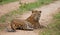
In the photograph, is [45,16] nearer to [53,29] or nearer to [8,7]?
[53,29]

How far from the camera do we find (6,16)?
10.8 metres

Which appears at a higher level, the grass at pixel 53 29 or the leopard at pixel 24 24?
the leopard at pixel 24 24

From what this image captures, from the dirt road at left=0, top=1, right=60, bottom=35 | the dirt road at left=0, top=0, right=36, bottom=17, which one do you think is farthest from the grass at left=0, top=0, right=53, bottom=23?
the dirt road at left=0, top=1, right=60, bottom=35

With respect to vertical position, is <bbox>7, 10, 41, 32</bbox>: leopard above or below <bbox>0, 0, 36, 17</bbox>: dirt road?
above

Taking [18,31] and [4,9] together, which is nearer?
[18,31]

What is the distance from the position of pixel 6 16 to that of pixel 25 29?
2.92 meters

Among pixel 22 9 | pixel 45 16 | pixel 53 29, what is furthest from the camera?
pixel 22 9

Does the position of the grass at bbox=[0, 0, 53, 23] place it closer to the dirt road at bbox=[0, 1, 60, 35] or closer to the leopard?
the dirt road at bbox=[0, 1, 60, 35]

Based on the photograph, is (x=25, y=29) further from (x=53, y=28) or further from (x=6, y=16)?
(x=6, y=16)

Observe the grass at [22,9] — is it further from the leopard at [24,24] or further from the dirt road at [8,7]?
the leopard at [24,24]

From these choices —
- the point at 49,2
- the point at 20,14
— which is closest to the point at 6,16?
the point at 20,14

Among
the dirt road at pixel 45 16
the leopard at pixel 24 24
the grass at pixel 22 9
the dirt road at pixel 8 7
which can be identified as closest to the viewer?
the dirt road at pixel 45 16

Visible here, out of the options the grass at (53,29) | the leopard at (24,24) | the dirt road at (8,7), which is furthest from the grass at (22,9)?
the grass at (53,29)

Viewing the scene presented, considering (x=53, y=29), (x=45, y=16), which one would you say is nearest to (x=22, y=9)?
(x=45, y=16)
